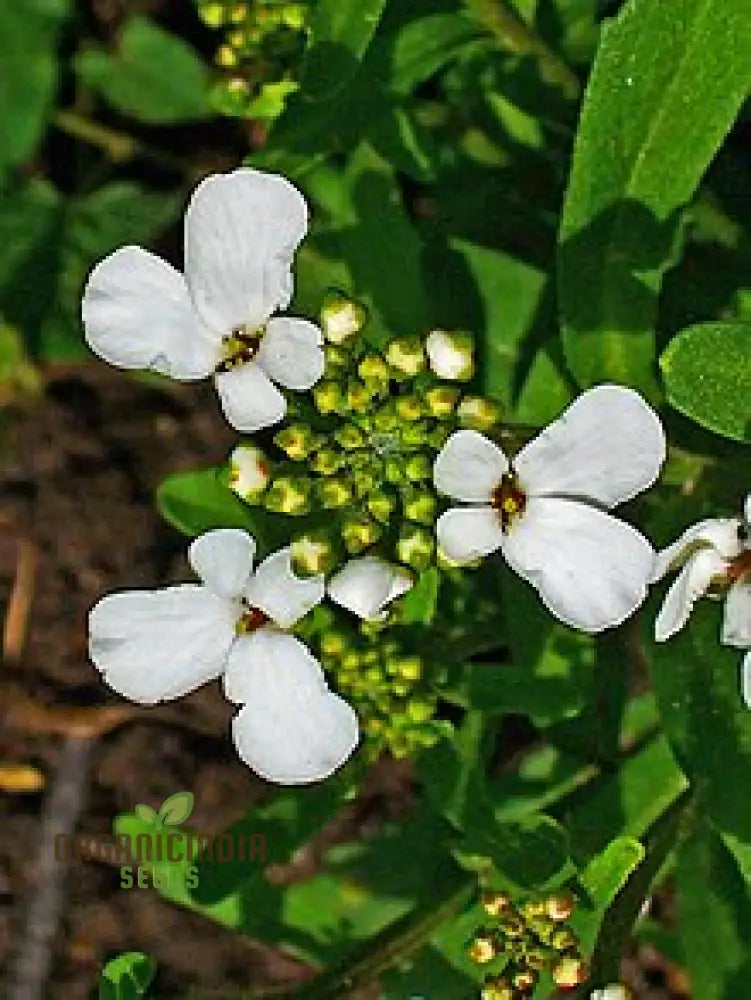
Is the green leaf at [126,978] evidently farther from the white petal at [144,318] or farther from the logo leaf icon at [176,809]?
the logo leaf icon at [176,809]

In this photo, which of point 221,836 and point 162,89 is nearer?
point 221,836

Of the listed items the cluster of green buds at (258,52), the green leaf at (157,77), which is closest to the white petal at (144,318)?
the cluster of green buds at (258,52)

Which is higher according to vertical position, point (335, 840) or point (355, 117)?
point (355, 117)

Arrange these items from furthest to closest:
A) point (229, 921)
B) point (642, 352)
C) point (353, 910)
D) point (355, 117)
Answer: point (353, 910), point (229, 921), point (355, 117), point (642, 352)

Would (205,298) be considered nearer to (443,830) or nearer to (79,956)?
(443,830)

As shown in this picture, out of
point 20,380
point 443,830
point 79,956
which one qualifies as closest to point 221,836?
point 443,830

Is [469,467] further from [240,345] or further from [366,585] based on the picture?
[240,345]

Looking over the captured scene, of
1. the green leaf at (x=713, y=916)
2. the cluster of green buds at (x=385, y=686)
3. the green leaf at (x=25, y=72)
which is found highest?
the cluster of green buds at (x=385, y=686)
